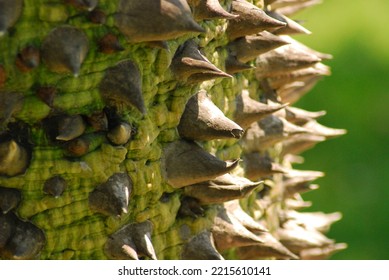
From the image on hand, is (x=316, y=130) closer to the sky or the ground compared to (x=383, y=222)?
closer to the ground

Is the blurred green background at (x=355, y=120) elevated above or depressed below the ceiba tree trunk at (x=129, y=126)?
above

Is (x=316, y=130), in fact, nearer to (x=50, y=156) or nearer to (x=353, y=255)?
(x=50, y=156)

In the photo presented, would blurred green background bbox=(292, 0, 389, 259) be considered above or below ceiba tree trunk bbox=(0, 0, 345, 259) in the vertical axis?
above

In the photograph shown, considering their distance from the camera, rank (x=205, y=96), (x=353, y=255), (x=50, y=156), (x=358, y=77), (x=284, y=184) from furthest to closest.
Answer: (x=358, y=77)
(x=353, y=255)
(x=284, y=184)
(x=205, y=96)
(x=50, y=156)

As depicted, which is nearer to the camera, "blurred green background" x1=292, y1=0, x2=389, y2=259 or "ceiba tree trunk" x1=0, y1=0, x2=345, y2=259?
"ceiba tree trunk" x1=0, y1=0, x2=345, y2=259

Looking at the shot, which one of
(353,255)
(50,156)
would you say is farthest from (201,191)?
(353,255)
